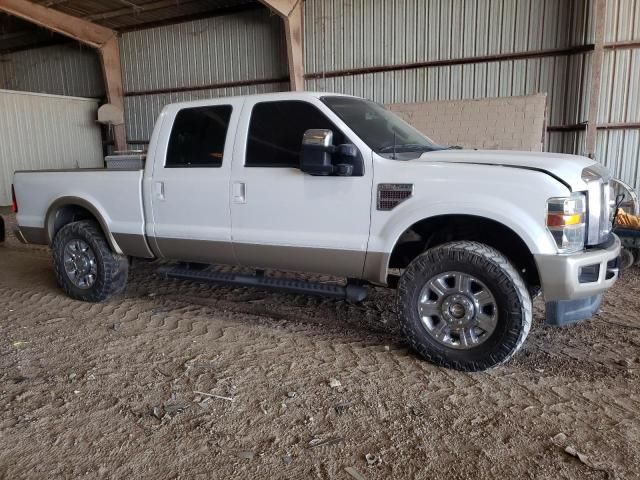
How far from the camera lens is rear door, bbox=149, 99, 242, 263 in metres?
4.46

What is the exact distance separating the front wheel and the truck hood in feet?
1.99

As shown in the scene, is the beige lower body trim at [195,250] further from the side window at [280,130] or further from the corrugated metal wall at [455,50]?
the corrugated metal wall at [455,50]

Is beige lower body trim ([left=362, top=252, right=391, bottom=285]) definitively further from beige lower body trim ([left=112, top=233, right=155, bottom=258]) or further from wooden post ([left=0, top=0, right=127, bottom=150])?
wooden post ([left=0, top=0, right=127, bottom=150])

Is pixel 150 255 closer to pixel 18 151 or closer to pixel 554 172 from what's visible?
pixel 554 172

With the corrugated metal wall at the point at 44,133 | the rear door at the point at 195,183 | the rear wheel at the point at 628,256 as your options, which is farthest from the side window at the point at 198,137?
the corrugated metal wall at the point at 44,133

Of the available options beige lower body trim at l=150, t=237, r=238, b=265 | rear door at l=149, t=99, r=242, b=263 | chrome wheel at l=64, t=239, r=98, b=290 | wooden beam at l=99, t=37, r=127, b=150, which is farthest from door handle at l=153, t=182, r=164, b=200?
wooden beam at l=99, t=37, r=127, b=150

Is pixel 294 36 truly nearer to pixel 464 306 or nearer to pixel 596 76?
pixel 596 76

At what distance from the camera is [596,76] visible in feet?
29.9

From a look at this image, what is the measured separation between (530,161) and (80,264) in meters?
4.57

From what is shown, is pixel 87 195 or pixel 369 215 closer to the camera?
pixel 369 215

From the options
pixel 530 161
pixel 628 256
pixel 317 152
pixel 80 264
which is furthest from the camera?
pixel 628 256

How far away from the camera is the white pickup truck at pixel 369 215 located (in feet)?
11.1

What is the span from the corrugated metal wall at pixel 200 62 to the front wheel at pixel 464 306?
10.3 meters

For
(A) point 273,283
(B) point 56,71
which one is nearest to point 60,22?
(B) point 56,71
